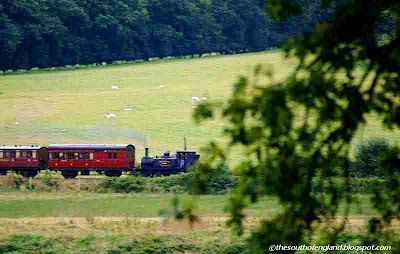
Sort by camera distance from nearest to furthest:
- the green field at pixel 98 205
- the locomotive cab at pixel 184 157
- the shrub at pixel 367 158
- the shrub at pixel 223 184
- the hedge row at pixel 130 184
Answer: the green field at pixel 98 205, the shrub at pixel 367 158, the shrub at pixel 223 184, the hedge row at pixel 130 184, the locomotive cab at pixel 184 157

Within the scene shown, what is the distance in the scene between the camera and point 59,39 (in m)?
85.9

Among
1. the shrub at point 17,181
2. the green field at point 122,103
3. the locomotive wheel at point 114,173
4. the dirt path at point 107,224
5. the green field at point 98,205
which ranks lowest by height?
the dirt path at point 107,224

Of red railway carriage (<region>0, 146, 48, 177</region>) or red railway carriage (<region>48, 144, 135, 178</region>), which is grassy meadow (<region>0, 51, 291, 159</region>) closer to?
red railway carriage (<region>48, 144, 135, 178</region>)

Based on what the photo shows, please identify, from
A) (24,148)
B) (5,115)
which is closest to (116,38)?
(5,115)

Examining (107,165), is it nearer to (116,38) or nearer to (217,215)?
(217,215)

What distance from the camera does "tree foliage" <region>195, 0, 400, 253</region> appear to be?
759 centimetres

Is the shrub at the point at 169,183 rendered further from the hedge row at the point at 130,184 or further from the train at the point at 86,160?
the train at the point at 86,160

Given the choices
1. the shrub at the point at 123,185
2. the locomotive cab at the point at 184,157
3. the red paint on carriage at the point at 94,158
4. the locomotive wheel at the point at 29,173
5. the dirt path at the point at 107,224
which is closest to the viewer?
the dirt path at the point at 107,224

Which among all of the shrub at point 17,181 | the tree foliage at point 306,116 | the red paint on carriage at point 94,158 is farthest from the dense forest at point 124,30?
the tree foliage at point 306,116

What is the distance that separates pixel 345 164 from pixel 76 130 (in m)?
48.4

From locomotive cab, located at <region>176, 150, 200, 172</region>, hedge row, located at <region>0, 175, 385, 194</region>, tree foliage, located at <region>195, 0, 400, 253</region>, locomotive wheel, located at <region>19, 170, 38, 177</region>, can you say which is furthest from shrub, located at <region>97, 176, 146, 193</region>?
tree foliage, located at <region>195, 0, 400, 253</region>

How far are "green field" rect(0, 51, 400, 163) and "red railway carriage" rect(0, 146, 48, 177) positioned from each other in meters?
7.32

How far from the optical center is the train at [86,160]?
42.4 metres

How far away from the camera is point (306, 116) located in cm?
770
